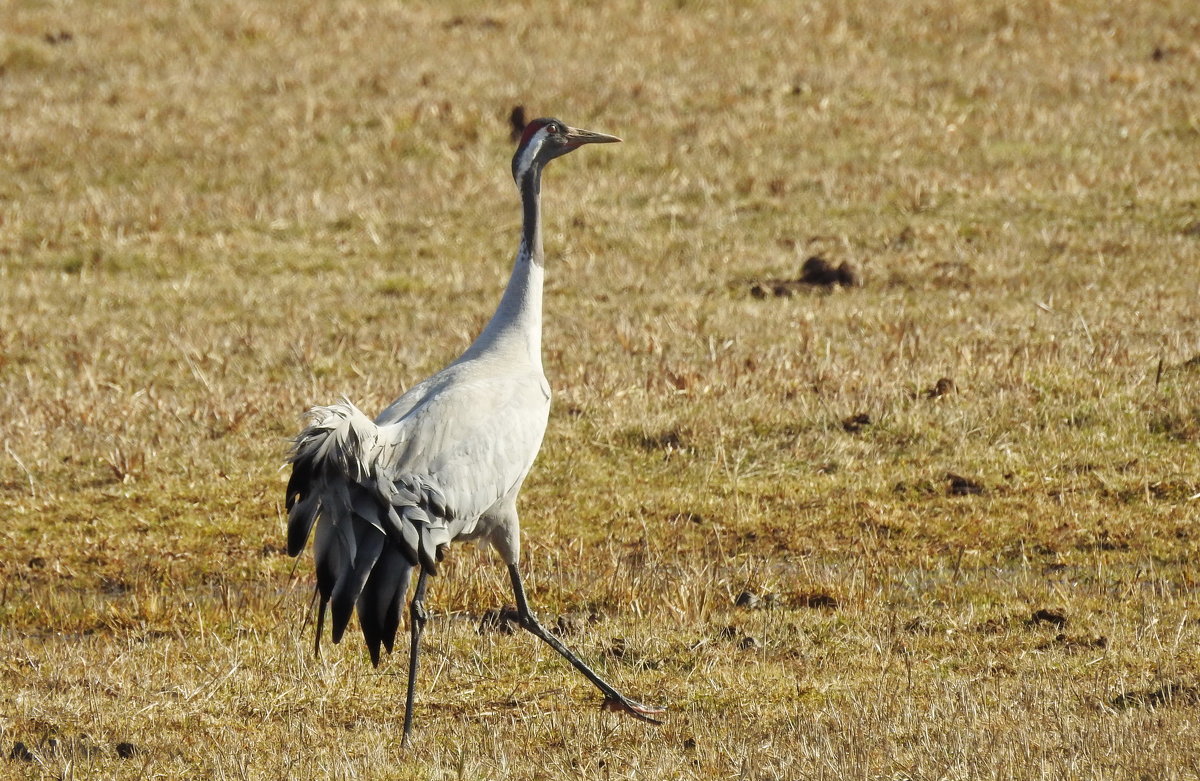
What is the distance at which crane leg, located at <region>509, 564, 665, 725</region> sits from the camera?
5578 mm

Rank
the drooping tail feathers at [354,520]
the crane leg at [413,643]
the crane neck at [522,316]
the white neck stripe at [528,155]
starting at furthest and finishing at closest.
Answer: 1. the white neck stripe at [528,155]
2. the crane neck at [522,316]
3. the crane leg at [413,643]
4. the drooping tail feathers at [354,520]

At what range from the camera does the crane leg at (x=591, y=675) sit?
5.58 meters

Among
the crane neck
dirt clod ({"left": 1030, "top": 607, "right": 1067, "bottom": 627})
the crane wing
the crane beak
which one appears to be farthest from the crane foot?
the crane beak

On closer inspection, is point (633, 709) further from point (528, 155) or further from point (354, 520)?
point (528, 155)

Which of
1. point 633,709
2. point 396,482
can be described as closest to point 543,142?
point 396,482

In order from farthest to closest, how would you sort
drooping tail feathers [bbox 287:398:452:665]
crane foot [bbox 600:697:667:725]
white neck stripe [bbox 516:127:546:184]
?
white neck stripe [bbox 516:127:546:184], crane foot [bbox 600:697:667:725], drooping tail feathers [bbox 287:398:452:665]

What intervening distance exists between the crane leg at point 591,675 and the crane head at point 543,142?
5.87 feet

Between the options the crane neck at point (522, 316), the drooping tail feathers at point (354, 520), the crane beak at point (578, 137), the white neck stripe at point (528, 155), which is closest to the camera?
the drooping tail feathers at point (354, 520)

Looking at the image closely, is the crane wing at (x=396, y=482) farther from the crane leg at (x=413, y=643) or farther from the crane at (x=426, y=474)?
the crane leg at (x=413, y=643)

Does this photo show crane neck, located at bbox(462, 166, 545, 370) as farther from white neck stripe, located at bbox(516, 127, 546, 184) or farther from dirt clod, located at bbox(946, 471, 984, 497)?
dirt clod, located at bbox(946, 471, 984, 497)

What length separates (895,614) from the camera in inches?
257

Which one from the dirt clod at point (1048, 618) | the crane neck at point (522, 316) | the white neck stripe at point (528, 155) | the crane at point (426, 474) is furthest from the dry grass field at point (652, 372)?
the white neck stripe at point (528, 155)

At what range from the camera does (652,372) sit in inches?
406

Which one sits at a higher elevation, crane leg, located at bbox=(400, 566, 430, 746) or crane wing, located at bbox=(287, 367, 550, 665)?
crane wing, located at bbox=(287, 367, 550, 665)
